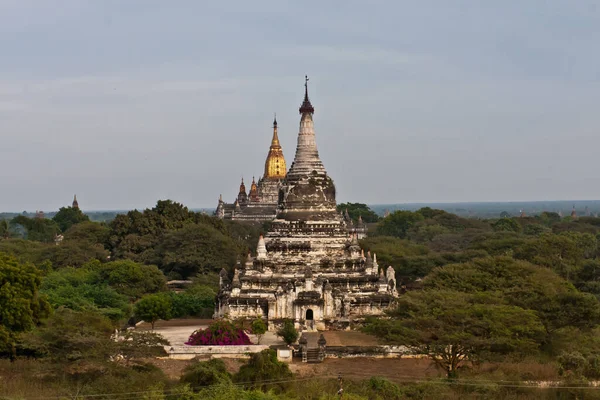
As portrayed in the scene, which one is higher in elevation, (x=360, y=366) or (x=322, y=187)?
(x=322, y=187)

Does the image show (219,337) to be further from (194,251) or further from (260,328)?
(194,251)

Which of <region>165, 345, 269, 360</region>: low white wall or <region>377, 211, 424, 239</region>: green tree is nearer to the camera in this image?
<region>165, 345, 269, 360</region>: low white wall

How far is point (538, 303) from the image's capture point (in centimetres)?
3822

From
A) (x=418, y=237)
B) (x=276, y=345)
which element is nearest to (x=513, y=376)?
(x=276, y=345)

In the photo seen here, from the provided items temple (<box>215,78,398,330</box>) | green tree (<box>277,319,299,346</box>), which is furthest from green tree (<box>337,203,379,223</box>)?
green tree (<box>277,319,299,346</box>)

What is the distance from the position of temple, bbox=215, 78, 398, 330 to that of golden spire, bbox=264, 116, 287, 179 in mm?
50928

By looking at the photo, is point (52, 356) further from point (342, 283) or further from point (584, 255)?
point (584, 255)

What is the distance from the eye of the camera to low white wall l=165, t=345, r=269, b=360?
39.1m

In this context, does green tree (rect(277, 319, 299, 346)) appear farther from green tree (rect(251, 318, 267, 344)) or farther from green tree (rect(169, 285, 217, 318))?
green tree (rect(169, 285, 217, 318))

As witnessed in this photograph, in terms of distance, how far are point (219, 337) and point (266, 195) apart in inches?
2878

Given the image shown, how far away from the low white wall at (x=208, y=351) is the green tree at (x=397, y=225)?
75.2 m

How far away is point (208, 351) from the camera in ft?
129

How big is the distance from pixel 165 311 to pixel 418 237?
2528 inches

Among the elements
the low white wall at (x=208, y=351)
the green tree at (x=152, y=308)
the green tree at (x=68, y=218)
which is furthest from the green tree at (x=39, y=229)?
the low white wall at (x=208, y=351)
